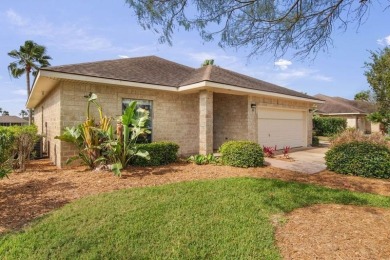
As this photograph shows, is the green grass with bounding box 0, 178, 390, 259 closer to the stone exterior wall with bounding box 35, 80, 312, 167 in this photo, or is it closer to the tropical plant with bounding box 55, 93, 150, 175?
the tropical plant with bounding box 55, 93, 150, 175

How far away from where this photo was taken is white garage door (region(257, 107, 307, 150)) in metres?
14.1

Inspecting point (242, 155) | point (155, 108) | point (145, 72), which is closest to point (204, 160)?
point (242, 155)

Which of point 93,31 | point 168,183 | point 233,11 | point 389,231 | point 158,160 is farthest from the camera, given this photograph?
point 158,160

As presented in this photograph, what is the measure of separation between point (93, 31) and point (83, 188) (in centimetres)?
481

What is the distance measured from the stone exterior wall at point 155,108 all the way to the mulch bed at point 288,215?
231cm

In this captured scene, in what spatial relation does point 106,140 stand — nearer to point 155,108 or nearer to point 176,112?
point 155,108

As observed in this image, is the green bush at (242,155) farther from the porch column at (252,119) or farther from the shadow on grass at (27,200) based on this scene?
the shadow on grass at (27,200)

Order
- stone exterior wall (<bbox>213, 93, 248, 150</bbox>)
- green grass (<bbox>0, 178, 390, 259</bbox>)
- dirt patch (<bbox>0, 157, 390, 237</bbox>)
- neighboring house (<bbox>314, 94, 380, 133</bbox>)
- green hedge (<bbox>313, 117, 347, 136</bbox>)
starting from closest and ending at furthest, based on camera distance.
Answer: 1. green grass (<bbox>0, 178, 390, 259</bbox>)
2. dirt patch (<bbox>0, 157, 390, 237</bbox>)
3. stone exterior wall (<bbox>213, 93, 248, 150</bbox>)
4. green hedge (<bbox>313, 117, 347, 136</bbox>)
5. neighboring house (<bbox>314, 94, 380, 133</bbox>)

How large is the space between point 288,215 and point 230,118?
31.1ft

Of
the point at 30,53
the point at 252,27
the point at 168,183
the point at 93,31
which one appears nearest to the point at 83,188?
the point at 168,183

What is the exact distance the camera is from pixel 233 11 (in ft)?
19.3

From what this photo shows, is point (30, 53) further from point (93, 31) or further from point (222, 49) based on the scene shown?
point (222, 49)

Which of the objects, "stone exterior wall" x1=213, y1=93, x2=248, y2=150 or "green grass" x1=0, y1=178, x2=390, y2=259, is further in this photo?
"stone exterior wall" x1=213, y1=93, x2=248, y2=150

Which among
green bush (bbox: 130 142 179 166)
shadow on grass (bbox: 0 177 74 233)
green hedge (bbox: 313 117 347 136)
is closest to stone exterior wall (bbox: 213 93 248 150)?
green bush (bbox: 130 142 179 166)
